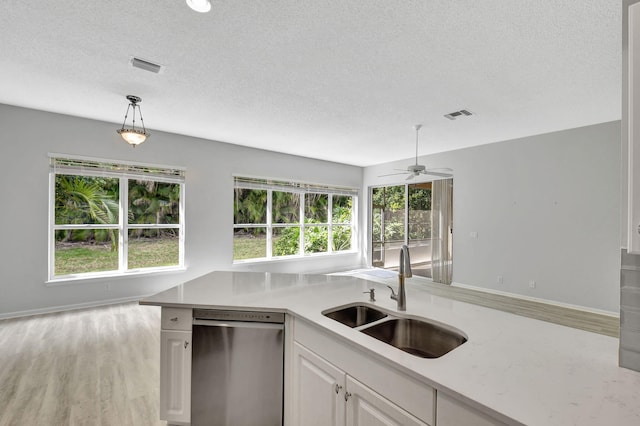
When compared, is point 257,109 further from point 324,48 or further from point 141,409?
point 141,409

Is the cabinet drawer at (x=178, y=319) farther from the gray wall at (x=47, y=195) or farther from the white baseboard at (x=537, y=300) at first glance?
the white baseboard at (x=537, y=300)

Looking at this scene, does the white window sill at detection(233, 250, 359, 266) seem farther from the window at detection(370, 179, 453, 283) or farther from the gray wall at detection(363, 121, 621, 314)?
the gray wall at detection(363, 121, 621, 314)

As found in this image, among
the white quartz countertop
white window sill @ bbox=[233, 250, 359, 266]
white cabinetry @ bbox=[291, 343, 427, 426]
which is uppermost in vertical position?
the white quartz countertop

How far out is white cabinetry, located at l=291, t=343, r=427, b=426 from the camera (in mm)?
1126

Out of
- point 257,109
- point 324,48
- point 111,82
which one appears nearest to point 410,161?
point 257,109

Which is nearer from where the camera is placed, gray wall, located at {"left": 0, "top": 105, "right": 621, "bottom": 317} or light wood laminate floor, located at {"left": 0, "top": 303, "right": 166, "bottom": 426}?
light wood laminate floor, located at {"left": 0, "top": 303, "right": 166, "bottom": 426}

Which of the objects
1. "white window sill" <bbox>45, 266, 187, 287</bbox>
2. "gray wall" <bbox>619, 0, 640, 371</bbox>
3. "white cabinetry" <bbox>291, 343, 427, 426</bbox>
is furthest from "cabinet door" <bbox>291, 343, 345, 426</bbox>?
"white window sill" <bbox>45, 266, 187, 287</bbox>

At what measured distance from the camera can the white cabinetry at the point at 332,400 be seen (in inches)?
44.3

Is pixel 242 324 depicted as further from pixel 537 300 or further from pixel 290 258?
pixel 537 300

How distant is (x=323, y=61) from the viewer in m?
→ 2.55

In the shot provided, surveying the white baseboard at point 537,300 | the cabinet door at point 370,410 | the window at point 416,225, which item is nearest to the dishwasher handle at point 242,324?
the cabinet door at point 370,410

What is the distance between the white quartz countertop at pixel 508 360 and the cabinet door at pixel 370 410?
0.18 m

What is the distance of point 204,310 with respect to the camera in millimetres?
1751

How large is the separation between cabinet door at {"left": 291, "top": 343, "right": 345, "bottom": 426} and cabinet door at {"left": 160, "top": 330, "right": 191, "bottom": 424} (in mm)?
661
